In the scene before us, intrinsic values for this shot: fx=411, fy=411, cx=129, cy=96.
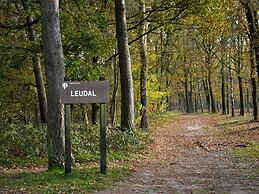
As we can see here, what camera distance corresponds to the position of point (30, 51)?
17969 mm

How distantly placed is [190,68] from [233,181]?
4726cm

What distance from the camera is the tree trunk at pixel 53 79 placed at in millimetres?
11211

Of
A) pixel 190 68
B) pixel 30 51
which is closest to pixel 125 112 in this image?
pixel 30 51

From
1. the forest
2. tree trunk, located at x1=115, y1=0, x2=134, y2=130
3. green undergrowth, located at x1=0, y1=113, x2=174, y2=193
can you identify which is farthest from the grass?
tree trunk, located at x1=115, y1=0, x2=134, y2=130

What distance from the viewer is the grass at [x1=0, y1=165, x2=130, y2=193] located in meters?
9.33

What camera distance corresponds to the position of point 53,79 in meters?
11.2

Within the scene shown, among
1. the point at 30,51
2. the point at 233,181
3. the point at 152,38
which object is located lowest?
the point at 233,181

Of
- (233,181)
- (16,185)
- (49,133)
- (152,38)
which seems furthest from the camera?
(152,38)

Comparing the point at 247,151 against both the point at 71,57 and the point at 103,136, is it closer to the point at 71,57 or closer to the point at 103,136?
the point at 103,136

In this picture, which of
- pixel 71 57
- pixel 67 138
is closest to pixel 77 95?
pixel 67 138

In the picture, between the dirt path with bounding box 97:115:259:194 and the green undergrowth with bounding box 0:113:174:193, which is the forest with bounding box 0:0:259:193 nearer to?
the green undergrowth with bounding box 0:113:174:193

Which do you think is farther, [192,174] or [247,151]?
[247,151]

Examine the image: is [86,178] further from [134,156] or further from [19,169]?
[134,156]

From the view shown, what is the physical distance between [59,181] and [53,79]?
2.84 metres
